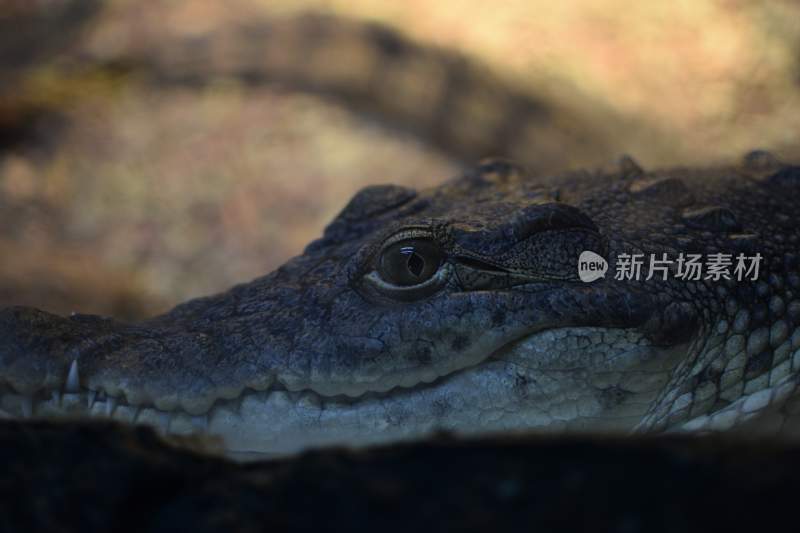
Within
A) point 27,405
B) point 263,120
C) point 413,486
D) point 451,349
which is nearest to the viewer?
point 413,486

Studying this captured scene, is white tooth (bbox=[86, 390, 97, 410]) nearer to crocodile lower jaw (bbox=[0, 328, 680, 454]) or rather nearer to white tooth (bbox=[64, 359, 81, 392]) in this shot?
white tooth (bbox=[64, 359, 81, 392])

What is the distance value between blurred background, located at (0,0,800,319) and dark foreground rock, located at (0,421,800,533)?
3.11 m

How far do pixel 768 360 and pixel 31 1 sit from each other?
5112 mm

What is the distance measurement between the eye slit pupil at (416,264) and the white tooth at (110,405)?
0.87 meters

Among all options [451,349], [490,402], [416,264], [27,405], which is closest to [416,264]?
[416,264]

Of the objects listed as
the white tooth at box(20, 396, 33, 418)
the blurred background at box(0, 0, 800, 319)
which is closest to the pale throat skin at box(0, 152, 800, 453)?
the white tooth at box(20, 396, 33, 418)

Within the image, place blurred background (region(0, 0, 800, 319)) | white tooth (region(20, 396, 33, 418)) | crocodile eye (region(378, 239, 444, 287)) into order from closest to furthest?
white tooth (region(20, 396, 33, 418))
crocodile eye (region(378, 239, 444, 287))
blurred background (region(0, 0, 800, 319))

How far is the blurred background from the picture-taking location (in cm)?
476

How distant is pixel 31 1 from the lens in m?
5.30

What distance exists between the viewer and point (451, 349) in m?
2.17

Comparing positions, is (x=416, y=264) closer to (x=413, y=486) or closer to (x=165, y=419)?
(x=165, y=419)

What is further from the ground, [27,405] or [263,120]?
[263,120]

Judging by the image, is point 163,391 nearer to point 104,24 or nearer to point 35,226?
point 35,226

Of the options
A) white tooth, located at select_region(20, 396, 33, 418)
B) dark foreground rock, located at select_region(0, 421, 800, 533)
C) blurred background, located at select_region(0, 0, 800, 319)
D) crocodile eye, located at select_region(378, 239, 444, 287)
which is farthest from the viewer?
blurred background, located at select_region(0, 0, 800, 319)
